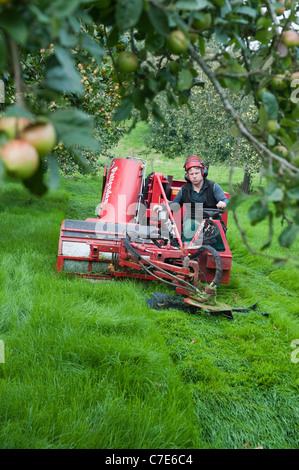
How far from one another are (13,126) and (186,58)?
87cm

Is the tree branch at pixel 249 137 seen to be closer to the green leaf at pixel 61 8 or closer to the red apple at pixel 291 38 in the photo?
the red apple at pixel 291 38

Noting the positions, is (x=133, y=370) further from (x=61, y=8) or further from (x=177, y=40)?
(x=61, y=8)

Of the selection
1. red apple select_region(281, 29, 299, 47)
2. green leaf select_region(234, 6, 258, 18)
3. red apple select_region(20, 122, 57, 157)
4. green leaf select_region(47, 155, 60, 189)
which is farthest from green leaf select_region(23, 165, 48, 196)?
red apple select_region(281, 29, 299, 47)

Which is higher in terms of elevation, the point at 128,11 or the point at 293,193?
the point at 128,11

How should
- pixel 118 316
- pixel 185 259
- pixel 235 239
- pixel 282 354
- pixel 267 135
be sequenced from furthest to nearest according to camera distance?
pixel 235 239, pixel 185 259, pixel 118 316, pixel 282 354, pixel 267 135

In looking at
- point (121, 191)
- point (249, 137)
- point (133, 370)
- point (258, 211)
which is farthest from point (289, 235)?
point (121, 191)

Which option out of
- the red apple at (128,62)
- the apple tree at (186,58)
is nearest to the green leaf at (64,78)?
the apple tree at (186,58)

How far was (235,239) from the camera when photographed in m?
9.09

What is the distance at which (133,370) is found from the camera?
3.06 m

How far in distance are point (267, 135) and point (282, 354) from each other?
9.20 feet

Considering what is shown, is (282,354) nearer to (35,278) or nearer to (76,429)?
(76,429)
